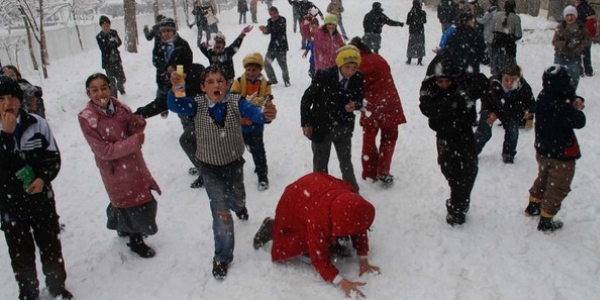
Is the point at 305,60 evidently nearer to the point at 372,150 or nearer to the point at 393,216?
the point at 372,150

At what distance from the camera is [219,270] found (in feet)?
14.1

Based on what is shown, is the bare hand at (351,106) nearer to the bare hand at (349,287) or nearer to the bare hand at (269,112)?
the bare hand at (269,112)

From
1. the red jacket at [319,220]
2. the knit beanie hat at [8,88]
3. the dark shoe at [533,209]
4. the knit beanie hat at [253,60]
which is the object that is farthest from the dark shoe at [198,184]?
the dark shoe at [533,209]

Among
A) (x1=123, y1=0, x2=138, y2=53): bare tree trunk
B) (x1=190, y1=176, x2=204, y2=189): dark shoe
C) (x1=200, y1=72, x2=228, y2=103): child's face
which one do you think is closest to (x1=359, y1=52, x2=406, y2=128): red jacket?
Answer: (x1=200, y1=72, x2=228, y2=103): child's face

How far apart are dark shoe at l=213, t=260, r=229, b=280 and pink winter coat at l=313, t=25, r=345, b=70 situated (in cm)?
545

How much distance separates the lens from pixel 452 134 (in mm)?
4641

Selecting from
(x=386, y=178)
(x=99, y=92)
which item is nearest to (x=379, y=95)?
(x=386, y=178)

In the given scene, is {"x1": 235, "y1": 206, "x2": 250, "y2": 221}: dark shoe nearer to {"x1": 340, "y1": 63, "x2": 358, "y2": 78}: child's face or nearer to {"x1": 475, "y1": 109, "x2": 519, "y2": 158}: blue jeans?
{"x1": 340, "y1": 63, "x2": 358, "y2": 78}: child's face

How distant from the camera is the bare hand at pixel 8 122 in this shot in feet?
11.4

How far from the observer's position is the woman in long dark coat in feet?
42.3

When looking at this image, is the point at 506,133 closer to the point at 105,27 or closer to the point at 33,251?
the point at 33,251

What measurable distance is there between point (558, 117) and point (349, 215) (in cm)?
247

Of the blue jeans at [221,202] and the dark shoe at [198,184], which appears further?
the dark shoe at [198,184]

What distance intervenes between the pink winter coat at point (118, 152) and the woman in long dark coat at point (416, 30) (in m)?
10.4
